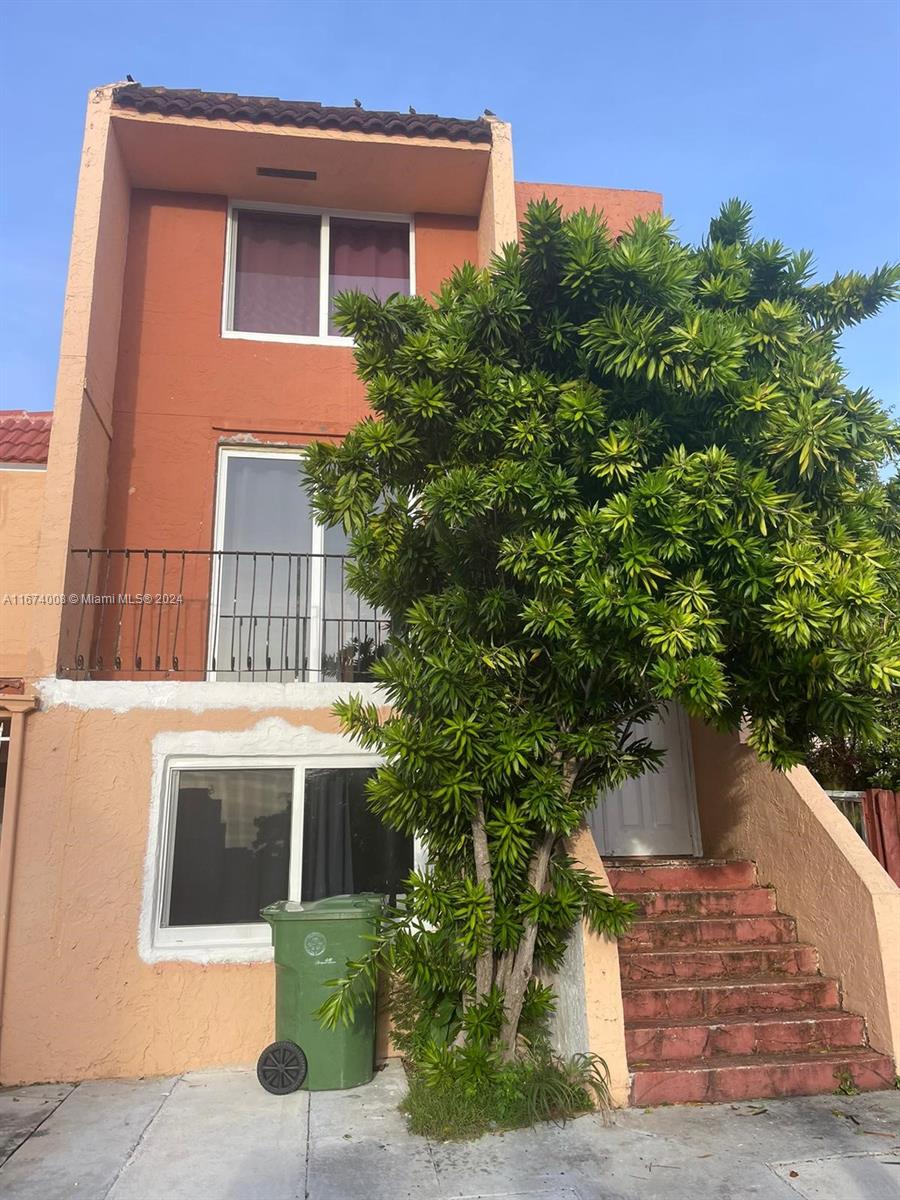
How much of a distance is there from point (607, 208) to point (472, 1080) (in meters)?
7.56

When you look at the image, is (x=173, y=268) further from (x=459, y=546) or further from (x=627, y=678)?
(x=627, y=678)

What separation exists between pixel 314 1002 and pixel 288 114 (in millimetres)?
7074

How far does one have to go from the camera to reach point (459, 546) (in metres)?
4.45

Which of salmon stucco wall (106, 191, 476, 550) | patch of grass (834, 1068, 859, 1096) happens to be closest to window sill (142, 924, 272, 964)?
salmon stucco wall (106, 191, 476, 550)

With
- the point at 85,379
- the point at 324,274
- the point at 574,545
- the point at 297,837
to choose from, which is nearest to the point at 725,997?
the point at 297,837

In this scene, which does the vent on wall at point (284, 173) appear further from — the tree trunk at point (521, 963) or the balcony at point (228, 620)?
the tree trunk at point (521, 963)

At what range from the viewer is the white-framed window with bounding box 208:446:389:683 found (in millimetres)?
6457

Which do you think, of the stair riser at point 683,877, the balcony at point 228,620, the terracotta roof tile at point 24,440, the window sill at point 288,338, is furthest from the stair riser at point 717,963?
the terracotta roof tile at point 24,440

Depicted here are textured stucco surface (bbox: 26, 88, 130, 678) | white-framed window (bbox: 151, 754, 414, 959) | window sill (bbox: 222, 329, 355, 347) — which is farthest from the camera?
window sill (bbox: 222, 329, 355, 347)

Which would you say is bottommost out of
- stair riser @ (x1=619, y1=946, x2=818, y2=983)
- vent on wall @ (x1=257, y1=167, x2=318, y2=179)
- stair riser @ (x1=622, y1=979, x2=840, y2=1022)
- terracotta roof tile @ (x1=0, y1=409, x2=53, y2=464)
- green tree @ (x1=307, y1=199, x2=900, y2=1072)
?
stair riser @ (x1=622, y1=979, x2=840, y2=1022)

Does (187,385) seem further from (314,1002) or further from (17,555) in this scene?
(314,1002)

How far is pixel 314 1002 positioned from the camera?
4.70 meters

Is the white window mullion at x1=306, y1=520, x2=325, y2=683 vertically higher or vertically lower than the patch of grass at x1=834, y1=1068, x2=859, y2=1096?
higher

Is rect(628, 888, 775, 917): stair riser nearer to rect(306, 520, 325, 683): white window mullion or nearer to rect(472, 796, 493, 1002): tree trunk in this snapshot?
rect(472, 796, 493, 1002): tree trunk
